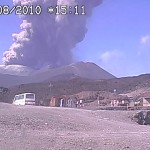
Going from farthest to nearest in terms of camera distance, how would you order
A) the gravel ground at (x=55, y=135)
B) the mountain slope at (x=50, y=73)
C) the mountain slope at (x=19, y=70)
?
1. the mountain slope at (x=19, y=70)
2. the mountain slope at (x=50, y=73)
3. the gravel ground at (x=55, y=135)

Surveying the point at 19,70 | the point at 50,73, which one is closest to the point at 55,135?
the point at 50,73

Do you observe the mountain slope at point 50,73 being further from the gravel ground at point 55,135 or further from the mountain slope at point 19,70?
the gravel ground at point 55,135

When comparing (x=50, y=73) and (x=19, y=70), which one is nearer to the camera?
(x=50, y=73)

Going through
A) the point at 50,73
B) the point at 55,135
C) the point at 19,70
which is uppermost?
the point at 19,70

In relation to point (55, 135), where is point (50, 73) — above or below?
above

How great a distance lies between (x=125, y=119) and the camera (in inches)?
1168

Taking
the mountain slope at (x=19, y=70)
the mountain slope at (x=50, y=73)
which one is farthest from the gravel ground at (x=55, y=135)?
the mountain slope at (x=19, y=70)

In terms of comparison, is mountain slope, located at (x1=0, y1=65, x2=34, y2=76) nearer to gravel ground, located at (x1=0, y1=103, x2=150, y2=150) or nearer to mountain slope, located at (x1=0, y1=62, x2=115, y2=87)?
mountain slope, located at (x1=0, y1=62, x2=115, y2=87)

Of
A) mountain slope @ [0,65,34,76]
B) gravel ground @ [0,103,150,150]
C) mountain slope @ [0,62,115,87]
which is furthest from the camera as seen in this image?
mountain slope @ [0,65,34,76]

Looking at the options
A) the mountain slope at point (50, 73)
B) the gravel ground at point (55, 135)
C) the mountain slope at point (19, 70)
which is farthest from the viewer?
the mountain slope at point (19, 70)

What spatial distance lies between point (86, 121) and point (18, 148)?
10004 mm

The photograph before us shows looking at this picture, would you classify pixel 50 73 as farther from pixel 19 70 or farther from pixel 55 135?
pixel 55 135

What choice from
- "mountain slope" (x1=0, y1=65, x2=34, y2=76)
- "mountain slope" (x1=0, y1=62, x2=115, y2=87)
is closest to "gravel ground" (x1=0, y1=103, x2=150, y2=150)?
"mountain slope" (x1=0, y1=62, x2=115, y2=87)

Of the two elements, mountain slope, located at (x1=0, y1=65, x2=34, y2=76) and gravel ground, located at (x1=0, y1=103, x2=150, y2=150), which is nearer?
gravel ground, located at (x1=0, y1=103, x2=150, y2=150)
